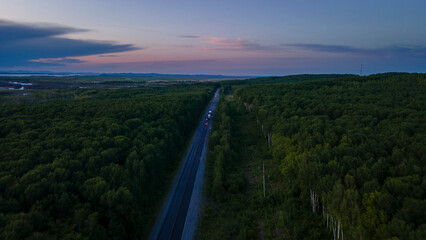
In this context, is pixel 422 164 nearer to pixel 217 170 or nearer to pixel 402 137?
pixel 402 137

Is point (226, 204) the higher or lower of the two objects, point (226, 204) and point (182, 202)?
the higher

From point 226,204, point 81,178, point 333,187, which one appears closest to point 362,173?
point 333,187

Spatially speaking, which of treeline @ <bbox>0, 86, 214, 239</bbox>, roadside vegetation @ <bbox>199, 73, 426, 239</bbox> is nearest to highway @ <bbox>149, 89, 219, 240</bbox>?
treeline @ <bbox>0, 86, 214, 239</bbox>

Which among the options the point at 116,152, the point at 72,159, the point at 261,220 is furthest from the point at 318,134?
the point at 72,159

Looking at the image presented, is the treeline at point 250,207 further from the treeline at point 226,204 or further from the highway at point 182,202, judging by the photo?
the highway at point 182,202

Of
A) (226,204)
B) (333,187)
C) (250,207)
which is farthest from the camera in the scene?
(226,204)

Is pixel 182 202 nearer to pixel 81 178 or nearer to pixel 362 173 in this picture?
pixel 81 178

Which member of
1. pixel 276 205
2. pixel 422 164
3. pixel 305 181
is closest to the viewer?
pixel 422 164
